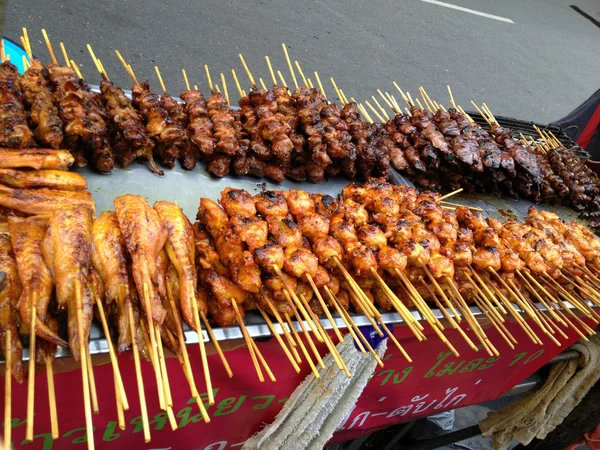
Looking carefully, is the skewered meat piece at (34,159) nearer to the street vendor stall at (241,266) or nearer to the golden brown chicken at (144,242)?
the street vendor stall at (241,266)

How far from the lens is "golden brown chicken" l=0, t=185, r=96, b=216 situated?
206cm

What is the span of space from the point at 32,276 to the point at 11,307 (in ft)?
0.41

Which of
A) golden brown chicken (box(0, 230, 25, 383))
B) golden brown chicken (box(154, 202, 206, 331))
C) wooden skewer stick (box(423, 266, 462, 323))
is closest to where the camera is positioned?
golden brown chicken (box(0, 230, 25, 383))

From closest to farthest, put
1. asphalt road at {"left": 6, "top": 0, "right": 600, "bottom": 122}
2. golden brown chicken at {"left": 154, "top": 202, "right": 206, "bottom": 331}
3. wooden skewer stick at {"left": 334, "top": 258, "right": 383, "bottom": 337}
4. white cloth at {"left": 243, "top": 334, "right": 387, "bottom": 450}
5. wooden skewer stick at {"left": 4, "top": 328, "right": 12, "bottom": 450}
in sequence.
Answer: wooden skewer stick at {"left": 4, "top": 328, "right": 12, "bottom": 450}
golden brown chicken at {"left": 154, "top": 202, "right": 206, "bottom": 331}
wooden skewer stick at {"left": 334, "top": 258, "right": 383, "bottom": 337}
white cloth at {"left": 243, "top": 334, "right": 387, "bottom": 450}
asphalt road at {"left": 6, "top": 0, "right": 600, "bottom": 122}

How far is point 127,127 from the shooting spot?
9.72 ft

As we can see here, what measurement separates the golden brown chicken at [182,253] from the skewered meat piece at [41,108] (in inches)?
33.5

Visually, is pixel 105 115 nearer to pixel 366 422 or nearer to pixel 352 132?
pixel 352 132

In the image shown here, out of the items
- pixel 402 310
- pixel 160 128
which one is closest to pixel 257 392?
pixel 402 310

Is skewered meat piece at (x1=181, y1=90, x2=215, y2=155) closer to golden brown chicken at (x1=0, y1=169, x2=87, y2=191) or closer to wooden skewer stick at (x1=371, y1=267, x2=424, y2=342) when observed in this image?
golden brown chicken at (x1=0, y1=169, x2=87, y2=191)

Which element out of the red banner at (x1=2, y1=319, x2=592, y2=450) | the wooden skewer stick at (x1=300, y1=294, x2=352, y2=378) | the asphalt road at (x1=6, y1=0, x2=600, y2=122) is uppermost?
the asphalt road at (x1=6, y1=0, x2=600, y2=122)

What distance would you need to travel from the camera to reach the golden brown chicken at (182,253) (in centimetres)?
202

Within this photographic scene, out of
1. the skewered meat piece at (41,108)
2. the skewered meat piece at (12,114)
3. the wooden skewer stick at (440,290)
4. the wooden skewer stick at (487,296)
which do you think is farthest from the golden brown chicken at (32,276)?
the wooden skewer stick at (487,296)

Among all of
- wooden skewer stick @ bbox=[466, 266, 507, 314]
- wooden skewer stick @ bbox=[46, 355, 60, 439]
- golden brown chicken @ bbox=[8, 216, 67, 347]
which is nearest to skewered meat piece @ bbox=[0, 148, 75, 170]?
golden brown chicken @ bbox=[8, 216, 67, 347]

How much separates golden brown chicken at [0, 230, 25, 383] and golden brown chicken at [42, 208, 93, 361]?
12 cm
